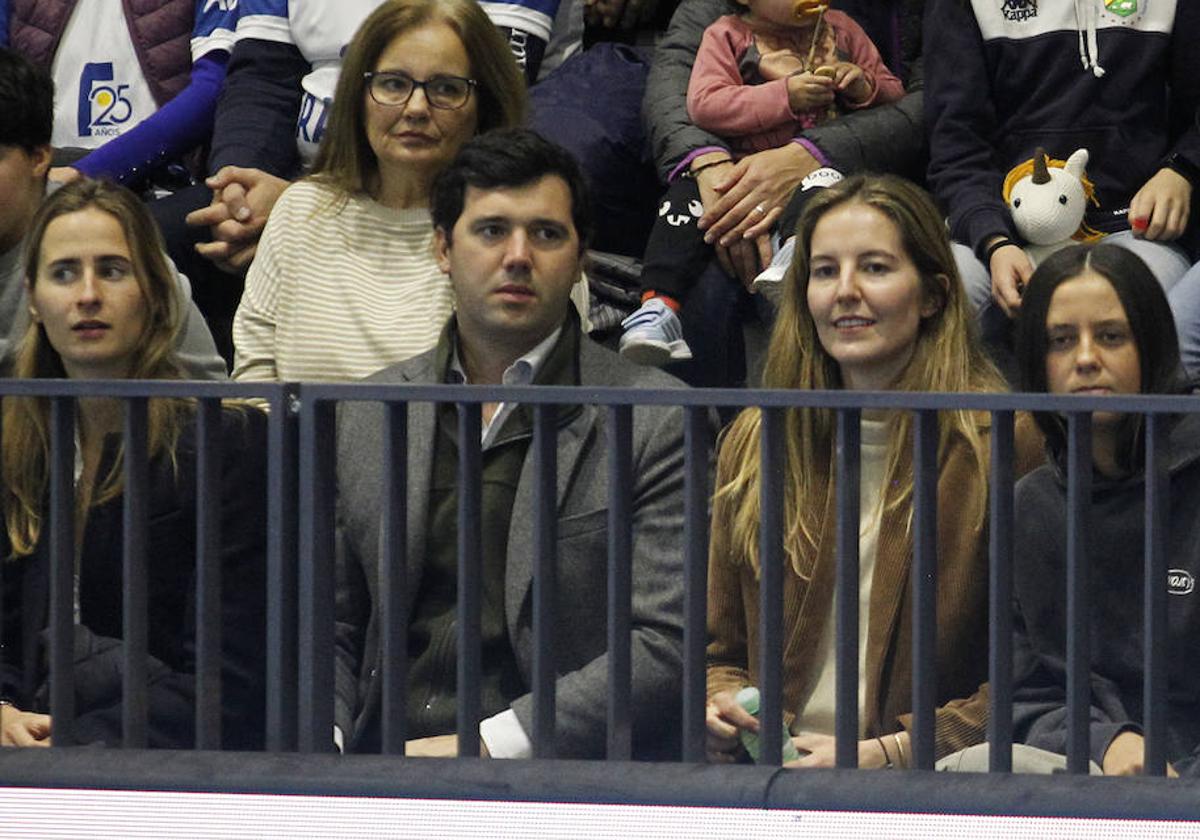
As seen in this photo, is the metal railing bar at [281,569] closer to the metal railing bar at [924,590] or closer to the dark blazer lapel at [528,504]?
the dark blazer lapel at [528,504]

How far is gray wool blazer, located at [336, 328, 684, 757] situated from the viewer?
2379 millimetres

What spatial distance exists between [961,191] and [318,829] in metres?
2.39

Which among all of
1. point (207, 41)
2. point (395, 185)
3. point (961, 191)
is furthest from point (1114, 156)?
point (207, 41)

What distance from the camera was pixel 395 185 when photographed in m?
3.99

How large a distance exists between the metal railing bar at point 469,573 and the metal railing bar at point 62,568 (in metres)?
0.45

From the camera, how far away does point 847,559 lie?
229cm

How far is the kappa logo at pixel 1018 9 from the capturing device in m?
4.41

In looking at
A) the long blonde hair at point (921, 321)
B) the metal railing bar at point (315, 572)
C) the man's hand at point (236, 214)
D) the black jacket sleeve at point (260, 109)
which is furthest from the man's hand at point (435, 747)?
the black jacket sleeve at point (260, 109)

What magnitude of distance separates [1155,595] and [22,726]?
129cm

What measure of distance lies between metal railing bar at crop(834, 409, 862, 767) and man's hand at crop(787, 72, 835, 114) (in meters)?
2.16

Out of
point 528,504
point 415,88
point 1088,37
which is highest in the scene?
point 1088,37

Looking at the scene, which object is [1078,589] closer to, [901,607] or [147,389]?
[901,607]

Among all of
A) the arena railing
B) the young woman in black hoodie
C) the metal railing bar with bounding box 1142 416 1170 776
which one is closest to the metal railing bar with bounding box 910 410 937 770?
the arena railing

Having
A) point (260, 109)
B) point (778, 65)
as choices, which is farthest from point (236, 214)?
point (778, 65)
